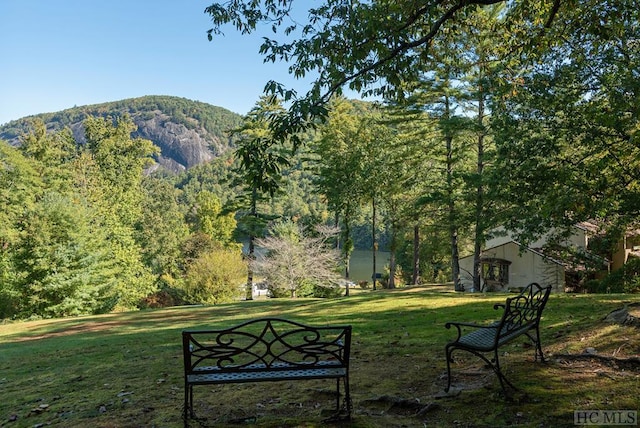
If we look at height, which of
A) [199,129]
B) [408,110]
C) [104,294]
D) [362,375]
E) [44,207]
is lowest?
[104,294]

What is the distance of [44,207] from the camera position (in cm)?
2195

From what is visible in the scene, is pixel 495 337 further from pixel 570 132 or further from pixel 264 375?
pixel 570 132

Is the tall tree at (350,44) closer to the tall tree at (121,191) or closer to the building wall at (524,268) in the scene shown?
the building wall at (524,268)

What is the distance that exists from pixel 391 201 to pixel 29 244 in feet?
72.8

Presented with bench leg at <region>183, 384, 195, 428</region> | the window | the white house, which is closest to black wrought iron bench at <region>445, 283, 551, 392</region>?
bench leg at <region>183, 384, 195, 428</region>

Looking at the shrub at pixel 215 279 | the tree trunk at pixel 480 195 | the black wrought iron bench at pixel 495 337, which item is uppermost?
the tree trunk at pixel 480 195

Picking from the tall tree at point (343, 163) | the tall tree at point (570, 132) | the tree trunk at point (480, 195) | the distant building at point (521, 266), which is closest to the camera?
the tall tree at point (570, 132)

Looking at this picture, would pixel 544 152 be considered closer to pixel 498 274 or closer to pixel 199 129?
pixel 498 274

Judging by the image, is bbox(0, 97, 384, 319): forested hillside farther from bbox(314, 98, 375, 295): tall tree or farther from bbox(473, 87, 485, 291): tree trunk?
bbox(473, 87, 485, 291): tree trunk

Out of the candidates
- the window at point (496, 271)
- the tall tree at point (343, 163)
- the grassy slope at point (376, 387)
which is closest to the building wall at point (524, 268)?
the window at point (496, 271)

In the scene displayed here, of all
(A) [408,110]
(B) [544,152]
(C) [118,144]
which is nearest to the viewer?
(B) [544,152]

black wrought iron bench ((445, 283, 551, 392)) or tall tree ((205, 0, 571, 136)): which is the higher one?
tall tree ((205, 0, 571, 136))

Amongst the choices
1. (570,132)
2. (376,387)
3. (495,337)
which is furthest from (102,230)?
(495,337)

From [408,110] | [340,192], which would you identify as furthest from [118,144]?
[408,110]
